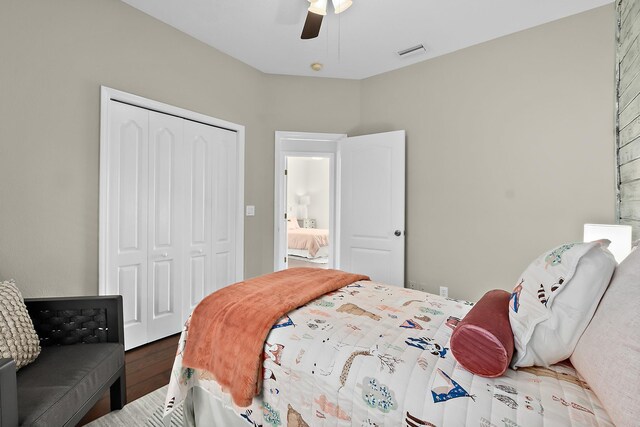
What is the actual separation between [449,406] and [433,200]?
2732 millimetres

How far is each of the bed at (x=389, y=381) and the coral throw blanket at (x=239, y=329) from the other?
1.8 inches

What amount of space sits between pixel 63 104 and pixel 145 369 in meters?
1.95

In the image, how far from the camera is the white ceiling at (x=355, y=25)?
255 cm

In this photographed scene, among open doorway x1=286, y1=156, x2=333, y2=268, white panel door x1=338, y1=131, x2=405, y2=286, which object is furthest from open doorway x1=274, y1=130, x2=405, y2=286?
open doorway x1=286, y1=156, x2=333, y2=268

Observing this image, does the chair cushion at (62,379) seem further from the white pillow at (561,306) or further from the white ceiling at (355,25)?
the white ceiling at (355,25)

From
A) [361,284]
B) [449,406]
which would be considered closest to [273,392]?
[449,406]

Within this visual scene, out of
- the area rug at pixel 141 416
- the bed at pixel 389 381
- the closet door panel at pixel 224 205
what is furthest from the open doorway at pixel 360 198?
the area rug at pixel 141 416

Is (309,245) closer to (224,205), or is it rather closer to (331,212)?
(331,212)

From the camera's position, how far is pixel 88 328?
5.85 feet

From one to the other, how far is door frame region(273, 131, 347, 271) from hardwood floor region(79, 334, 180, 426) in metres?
1.52

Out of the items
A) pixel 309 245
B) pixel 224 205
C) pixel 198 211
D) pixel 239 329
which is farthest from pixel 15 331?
pixel 309 245

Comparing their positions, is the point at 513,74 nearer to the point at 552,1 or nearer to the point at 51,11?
the point at 552,1

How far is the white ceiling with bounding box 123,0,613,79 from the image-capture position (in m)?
2.55

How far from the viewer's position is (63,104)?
86.4 inches
